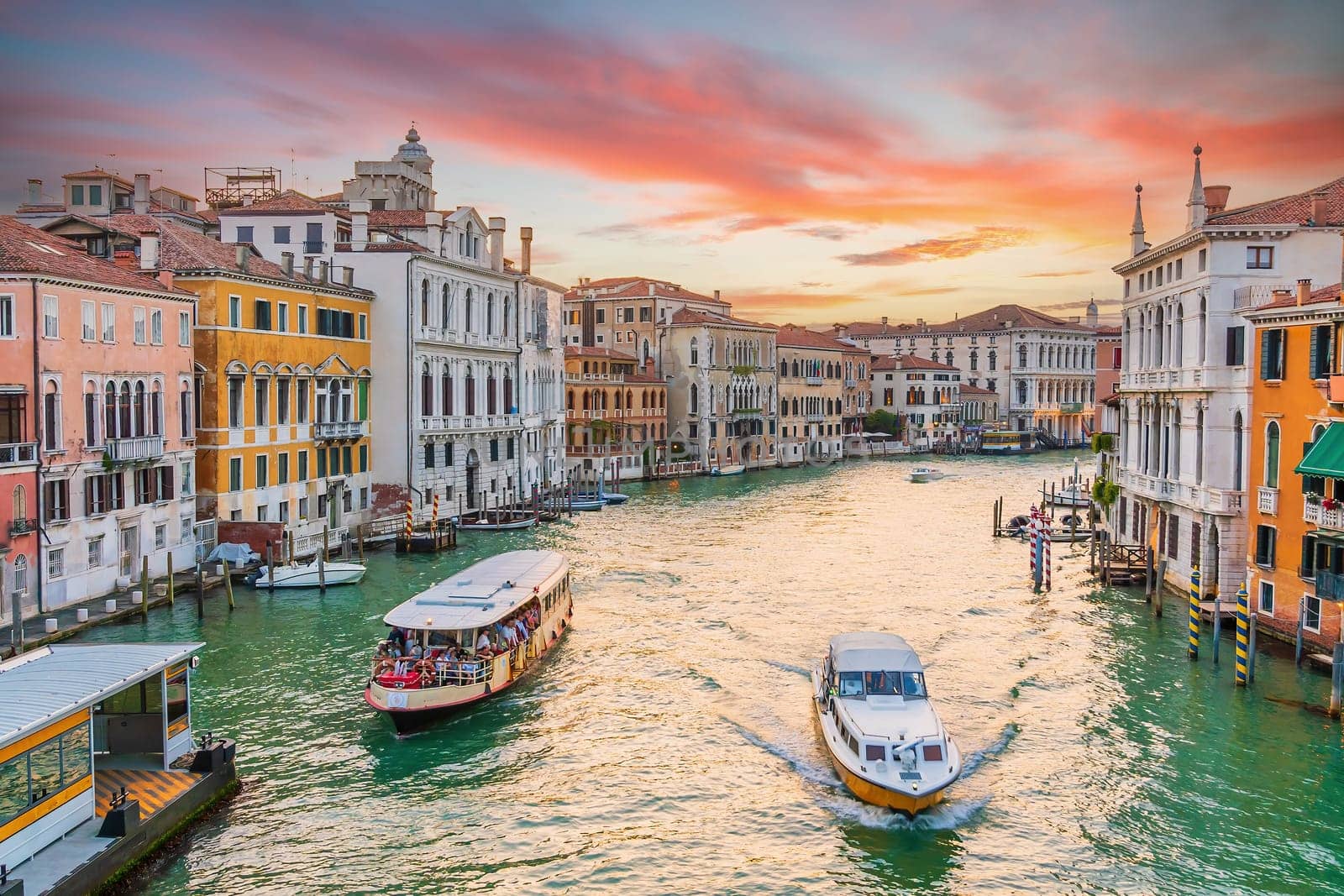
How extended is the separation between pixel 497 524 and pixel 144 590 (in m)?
16.2

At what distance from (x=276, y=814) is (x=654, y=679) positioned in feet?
24.6

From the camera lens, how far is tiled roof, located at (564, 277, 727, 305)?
68812mm

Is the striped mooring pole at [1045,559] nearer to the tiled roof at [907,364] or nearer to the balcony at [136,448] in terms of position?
the balcony at [136,448]

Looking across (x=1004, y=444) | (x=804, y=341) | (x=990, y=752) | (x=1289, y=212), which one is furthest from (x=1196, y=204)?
(x=1004, y=444)

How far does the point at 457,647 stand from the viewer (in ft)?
58.9

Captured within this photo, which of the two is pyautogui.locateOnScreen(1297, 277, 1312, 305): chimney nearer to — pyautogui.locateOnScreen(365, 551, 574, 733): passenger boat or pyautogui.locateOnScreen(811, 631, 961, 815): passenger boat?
pyautogui.locateOnScreen(811, 631, 961, 815): passenger boat

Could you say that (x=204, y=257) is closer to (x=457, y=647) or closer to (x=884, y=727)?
(x=457, y=647)

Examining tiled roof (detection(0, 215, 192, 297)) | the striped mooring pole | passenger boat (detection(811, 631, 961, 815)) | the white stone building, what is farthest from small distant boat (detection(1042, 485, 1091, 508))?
tiled roof (detection(0, 215, 192, 297))

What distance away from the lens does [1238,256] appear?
23094 millimetres

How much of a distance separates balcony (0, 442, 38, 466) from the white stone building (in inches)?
899

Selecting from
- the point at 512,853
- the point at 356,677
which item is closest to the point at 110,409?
the point at 356,677

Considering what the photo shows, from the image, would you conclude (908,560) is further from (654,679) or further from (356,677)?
(356,677)

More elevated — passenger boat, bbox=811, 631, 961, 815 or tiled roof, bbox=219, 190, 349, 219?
tiled roof, bbox=219, 190, 349, 219

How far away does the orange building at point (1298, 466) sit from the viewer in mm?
18609
